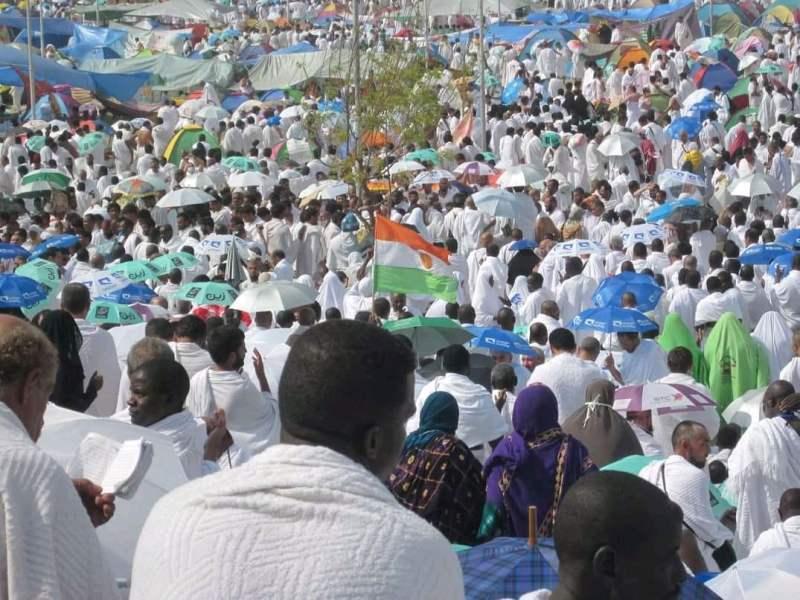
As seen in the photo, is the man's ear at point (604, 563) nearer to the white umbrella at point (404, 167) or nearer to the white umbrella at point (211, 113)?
the white umbrella at point (404, 167)

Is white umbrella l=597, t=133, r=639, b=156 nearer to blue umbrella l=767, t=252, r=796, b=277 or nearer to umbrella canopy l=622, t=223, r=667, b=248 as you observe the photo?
umbrella canopy l=622, t=223, r=667, b=248

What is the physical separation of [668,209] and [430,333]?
759 centimetres

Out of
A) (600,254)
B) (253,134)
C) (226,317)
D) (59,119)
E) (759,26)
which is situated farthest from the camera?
(759,26)

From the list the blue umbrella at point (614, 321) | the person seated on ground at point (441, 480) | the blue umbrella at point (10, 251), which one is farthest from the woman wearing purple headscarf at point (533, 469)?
the blue umbrella at point (10, 251)

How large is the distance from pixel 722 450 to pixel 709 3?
30.1m

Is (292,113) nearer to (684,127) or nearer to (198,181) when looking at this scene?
(684,127)

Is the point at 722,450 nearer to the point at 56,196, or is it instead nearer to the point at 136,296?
the point at 136,296

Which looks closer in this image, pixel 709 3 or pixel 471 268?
pixel 471 268

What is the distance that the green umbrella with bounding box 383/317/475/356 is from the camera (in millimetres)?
10398

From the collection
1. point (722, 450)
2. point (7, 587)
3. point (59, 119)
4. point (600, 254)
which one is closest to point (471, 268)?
point (600, 254)

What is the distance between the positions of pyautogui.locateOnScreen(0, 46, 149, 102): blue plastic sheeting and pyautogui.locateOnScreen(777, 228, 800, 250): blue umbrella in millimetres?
20479

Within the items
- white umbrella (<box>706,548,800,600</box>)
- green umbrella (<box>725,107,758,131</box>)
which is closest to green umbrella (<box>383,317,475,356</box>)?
white umbrella (<box>706,548,800,600</box>)

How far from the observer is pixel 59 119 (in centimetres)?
3070

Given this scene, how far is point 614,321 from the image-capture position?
11.1 m
